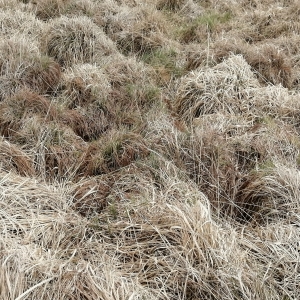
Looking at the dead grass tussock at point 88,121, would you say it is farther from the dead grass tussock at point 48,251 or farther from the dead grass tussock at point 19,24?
the dead grass tussock at point 19,24

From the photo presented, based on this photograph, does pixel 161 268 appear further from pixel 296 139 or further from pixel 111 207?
pixel 296 139

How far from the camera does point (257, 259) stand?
2971 mm

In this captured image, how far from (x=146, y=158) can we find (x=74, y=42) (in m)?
2.59

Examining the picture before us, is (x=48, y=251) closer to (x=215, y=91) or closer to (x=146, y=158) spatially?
(x=146, y=158)

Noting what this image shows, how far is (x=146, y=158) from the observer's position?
386cm

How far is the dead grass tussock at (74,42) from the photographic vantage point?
5.79 metres

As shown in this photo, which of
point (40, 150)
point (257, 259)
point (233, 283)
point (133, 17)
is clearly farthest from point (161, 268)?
point (133, 17)

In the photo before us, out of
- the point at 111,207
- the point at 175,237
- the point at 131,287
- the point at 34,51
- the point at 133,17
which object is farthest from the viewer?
the point at 133,17

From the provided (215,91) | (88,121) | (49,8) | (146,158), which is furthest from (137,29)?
(146,158)

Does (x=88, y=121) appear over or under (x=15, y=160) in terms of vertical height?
under

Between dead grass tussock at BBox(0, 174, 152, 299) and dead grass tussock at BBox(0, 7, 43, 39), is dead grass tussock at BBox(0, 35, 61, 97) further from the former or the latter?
dead grass tussock at BBox(0, 174, 152, 299)

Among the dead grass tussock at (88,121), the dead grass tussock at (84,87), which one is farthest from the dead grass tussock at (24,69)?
the dead grass tussock at (88,121)

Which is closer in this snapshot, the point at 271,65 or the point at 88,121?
the point at 88,121

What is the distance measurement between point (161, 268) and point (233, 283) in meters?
0.42
